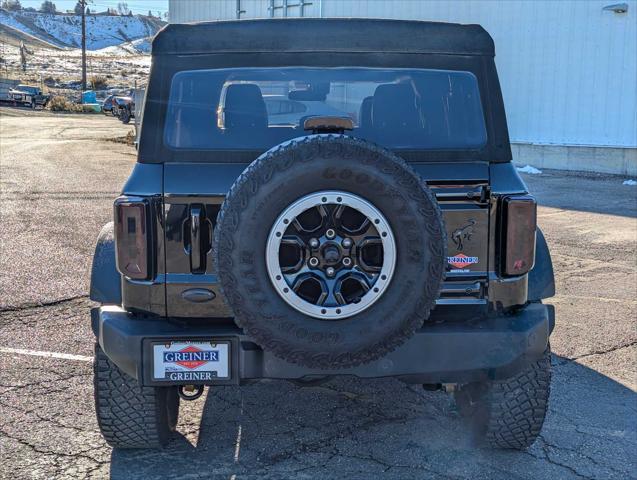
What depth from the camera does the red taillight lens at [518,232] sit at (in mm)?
3229

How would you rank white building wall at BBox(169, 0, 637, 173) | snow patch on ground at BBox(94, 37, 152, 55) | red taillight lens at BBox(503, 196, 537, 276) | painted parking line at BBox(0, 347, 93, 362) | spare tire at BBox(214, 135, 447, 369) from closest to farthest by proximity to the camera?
spare tire at BBox(214, 135, 447, 369) → red taillight lens at BBox(503, 196, 537, 276) → painted parking line at BBox(0, 347, 93, 362) → white building wall at BBox(169, 0, 637, 173) → snow patch on ground at BBox(94, 37, 152, 55)

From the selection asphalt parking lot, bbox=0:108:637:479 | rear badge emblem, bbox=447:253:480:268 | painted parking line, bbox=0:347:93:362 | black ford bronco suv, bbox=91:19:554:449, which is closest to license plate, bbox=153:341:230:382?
black ford bronco suv, bbox=91:19:554:449

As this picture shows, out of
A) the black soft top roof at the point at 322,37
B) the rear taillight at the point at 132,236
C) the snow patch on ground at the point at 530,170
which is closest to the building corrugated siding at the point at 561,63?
the snow patch on ground at the point at 530,170

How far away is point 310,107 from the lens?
3.71m

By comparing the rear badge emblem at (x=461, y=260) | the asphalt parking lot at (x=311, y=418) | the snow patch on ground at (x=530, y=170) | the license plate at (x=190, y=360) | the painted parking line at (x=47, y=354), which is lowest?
the asphalt parking lot at (x=311, y=418)

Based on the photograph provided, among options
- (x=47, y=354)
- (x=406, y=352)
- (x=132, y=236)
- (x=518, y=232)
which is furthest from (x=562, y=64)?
(x=132, y=236)

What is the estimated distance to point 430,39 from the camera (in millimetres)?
3520

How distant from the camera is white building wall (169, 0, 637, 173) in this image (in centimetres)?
1723

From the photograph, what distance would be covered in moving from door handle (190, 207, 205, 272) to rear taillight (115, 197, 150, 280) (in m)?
0.18

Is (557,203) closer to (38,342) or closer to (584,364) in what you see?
(584,364)

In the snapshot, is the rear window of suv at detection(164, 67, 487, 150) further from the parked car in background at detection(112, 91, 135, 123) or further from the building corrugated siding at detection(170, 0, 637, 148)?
the parked car in background at detection(112, 91, 135, 123)

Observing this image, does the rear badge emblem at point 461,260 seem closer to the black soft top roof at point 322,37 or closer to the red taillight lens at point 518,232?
the red taillight lens at point 518,232

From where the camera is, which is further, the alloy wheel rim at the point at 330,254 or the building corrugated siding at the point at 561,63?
the building corrugated siding at the point at 561,63

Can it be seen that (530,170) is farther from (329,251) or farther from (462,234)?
(329,251)
